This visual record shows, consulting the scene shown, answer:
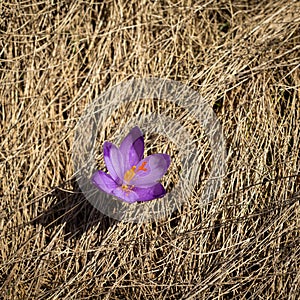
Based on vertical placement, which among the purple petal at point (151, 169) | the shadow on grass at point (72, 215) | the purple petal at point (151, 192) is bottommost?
the shadow on grass at point (72, 215)

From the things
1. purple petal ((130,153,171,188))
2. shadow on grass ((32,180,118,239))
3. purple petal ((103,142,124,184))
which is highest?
purple petal ((103,142,124,184))

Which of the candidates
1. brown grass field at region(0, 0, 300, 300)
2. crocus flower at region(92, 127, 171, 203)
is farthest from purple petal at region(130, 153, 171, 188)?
brown grass field at region(0, 0, 300, 300)

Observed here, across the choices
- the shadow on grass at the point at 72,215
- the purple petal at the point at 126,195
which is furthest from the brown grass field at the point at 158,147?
the purple petal at the point at 126,195

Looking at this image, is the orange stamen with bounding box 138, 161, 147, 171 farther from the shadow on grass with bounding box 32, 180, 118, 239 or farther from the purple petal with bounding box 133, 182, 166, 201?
the shadow on grass with bounding box 32, 180, 118, 239

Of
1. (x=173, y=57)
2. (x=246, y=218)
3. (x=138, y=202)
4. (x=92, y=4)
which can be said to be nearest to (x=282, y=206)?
(x=246, y=218)

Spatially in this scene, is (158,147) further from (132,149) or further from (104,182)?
(104,182)

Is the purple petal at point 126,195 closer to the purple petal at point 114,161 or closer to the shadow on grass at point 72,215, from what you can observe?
the purple petal at point 114,161

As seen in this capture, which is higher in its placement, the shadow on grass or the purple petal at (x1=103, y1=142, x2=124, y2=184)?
the purple petal at (x1=103, y1=142, x2=124, y2=184)
